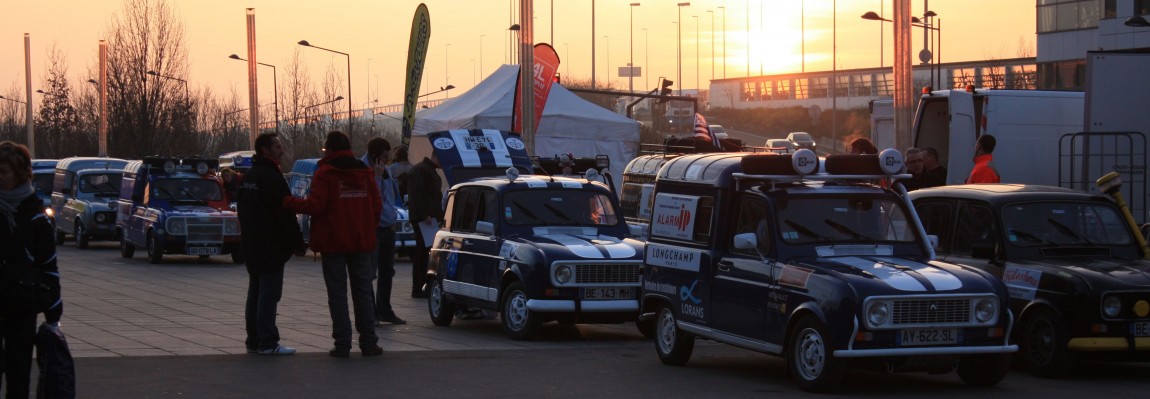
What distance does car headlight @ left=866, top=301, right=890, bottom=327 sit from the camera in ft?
32.2

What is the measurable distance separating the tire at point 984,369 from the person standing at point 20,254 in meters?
6.28

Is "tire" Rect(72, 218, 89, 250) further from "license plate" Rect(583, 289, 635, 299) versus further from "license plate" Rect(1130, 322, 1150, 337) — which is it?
"license plate" Rect(1130, 322, 1150, 337)

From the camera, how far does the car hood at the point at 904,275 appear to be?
9953 millimetres

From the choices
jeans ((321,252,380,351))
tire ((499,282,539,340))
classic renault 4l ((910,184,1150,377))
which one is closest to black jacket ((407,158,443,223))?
tire ((499,282,539,340))

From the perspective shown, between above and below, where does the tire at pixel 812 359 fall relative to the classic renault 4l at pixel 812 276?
below

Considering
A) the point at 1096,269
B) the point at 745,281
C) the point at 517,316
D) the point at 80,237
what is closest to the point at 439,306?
the point at 517,316

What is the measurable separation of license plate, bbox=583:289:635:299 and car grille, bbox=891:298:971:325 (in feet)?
15.1

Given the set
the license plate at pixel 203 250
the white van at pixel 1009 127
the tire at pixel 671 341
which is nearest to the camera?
the tire at pixel 671 341

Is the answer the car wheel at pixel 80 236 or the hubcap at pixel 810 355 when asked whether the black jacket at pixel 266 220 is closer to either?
the hubcap at pixel 810 355

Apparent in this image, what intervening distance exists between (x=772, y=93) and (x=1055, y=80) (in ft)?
175

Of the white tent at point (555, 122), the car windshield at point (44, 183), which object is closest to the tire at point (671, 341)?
the white tent at point (555, 122)

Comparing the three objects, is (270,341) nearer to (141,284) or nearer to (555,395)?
(555,395)

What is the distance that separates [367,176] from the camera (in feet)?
40.1

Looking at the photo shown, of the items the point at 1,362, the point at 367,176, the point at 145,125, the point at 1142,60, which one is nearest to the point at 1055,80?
the point at 145,125
